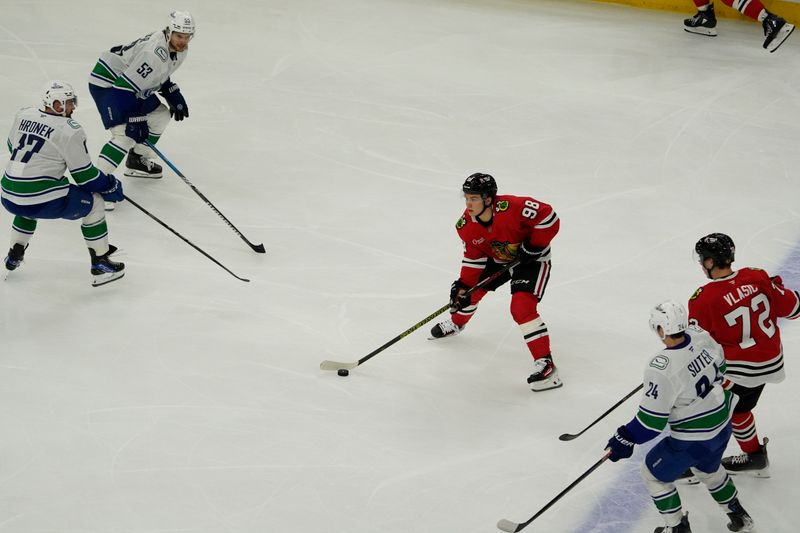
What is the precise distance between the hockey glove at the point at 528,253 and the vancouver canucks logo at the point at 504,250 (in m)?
0.02

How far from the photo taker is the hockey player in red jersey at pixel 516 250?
379cm

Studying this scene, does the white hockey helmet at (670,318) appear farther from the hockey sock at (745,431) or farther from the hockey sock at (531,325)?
the hockey sock at (531,325)

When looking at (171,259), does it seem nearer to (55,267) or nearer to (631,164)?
(55,267)

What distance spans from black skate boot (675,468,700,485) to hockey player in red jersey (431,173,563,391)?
66 centimetres

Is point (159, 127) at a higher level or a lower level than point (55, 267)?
higher

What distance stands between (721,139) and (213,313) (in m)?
3.43

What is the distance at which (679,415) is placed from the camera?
9.41 ft

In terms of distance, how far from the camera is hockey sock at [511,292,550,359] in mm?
3803

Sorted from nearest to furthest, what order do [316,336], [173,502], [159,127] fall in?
[173,502] < [316,336] < [159,127]

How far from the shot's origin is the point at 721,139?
20.0ft

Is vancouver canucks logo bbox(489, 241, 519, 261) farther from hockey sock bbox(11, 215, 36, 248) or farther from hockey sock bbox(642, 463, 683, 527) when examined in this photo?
hockey sock bbox(11, 215, 36, 248)

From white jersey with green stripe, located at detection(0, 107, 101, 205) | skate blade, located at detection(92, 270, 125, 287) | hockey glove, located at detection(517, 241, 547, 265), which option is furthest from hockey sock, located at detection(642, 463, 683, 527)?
white jersey with green stripe, located at detection(0, 107, 101, 205)

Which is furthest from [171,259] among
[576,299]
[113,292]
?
[576,299]

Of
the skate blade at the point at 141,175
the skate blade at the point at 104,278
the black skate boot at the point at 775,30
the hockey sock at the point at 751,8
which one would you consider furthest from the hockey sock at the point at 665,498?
the hockey sock at the point at 751,8
